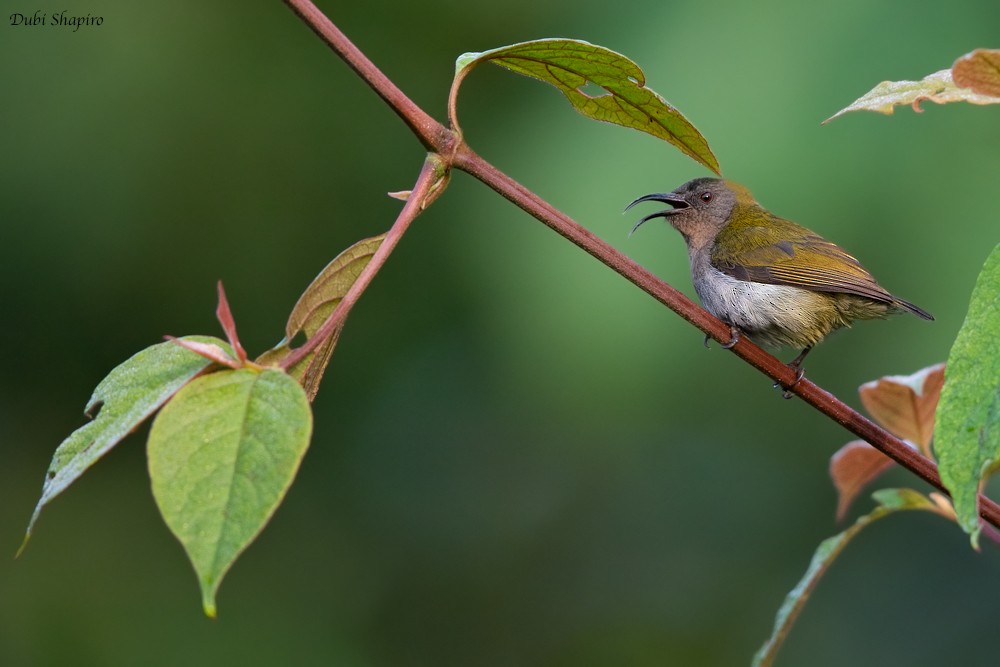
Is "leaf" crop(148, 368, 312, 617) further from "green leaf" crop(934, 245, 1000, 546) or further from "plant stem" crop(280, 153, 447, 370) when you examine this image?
"green leaf" crop(934, 245, 1000, 546)

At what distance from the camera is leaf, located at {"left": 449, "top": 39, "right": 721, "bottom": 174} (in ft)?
3.79

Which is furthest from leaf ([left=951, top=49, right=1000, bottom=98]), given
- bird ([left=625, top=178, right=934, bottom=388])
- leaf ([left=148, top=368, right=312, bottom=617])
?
bird ([left=625, top=178, right=934, bottom=388])

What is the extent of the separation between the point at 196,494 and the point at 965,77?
739 mm

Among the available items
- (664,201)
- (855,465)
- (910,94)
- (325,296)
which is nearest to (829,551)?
(855,465)

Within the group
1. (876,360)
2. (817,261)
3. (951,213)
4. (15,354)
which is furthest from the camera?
(15,354)

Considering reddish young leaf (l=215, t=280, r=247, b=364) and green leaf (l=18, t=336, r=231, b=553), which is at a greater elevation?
reddish young leaf (l=215, t=280, r=247, b=364)

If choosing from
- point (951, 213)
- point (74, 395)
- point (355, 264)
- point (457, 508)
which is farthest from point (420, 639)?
point (355, 264)

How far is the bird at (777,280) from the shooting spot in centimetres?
282

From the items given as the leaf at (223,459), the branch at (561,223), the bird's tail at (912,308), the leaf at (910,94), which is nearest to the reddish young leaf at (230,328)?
the leaf at (223,459)

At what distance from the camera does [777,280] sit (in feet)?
9.64

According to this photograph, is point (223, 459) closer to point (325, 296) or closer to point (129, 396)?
point (129, 396)

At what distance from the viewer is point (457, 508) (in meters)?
4.66

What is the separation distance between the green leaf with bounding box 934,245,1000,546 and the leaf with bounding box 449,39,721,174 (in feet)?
1.47

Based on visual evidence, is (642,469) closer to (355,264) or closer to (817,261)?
(817,261)
